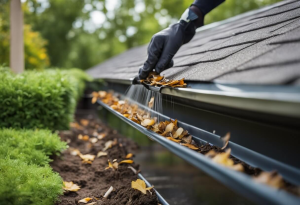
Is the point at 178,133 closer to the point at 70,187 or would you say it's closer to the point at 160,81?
the point at 160,81

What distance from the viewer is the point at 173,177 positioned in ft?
18.2

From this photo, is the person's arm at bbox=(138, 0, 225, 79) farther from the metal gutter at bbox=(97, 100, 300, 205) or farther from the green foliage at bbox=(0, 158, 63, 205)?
the green foliage at bbox=(0, 158, 63, 205)

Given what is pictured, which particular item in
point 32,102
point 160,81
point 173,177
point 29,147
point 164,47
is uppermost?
point 164,47

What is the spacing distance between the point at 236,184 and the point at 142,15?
94.0ft

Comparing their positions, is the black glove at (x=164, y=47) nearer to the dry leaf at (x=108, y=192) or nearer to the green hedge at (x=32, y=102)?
the dry leaf at (x=108, y=192)

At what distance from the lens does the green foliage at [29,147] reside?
2859 millimetres

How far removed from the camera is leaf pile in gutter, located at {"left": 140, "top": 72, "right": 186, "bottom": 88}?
1995 mm

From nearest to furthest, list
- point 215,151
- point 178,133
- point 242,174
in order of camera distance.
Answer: point 242,174
point 215,151
point 178,133

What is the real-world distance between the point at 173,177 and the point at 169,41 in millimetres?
3678

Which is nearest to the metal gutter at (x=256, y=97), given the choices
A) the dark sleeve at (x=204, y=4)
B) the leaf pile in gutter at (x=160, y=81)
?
the leaf pile in gutter at (x=160, y=81)

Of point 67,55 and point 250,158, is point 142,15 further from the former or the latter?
point 250,158

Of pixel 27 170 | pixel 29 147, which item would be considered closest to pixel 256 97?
pixel 27 170

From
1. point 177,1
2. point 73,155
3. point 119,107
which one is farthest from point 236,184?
point 177,1

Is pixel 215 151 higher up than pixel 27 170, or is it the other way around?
pixel 215 151
